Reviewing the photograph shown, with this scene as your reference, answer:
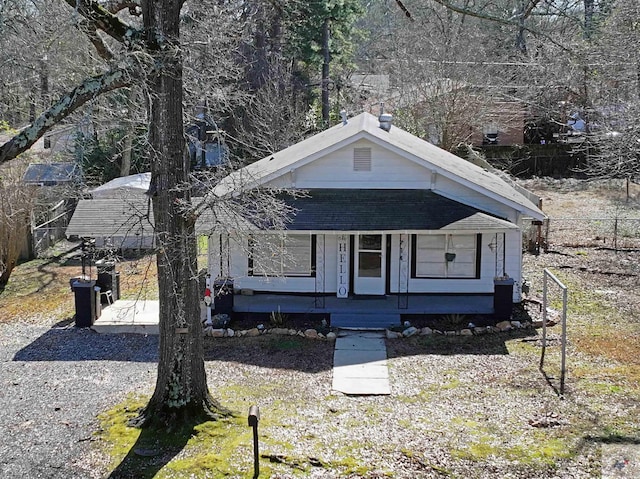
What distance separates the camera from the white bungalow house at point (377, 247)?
15906 mm

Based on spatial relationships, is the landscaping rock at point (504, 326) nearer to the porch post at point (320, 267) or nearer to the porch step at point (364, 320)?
the porch step at point (364, 320)

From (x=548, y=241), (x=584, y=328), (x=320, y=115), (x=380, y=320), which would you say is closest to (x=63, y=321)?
(x=380, y=320)

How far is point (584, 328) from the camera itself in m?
14.6

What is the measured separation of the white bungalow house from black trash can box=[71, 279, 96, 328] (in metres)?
2.84

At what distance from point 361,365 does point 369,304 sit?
3545 mm

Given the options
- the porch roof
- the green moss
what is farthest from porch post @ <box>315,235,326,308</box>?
the green moss

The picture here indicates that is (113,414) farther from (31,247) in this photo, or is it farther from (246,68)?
(246,68)

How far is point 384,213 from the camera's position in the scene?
15539 millimetres

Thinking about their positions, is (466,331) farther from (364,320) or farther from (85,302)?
(85,302)

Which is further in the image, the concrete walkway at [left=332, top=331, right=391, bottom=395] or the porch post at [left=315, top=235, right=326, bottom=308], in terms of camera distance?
the porch post at [left=315, top=235, right=326, bottom=308]

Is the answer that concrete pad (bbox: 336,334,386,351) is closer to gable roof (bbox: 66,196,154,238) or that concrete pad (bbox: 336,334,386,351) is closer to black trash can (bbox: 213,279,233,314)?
black trash can (bbox: 213,279,233,314)

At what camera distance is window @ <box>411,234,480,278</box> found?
643 inches

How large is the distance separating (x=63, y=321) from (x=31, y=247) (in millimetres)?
8052

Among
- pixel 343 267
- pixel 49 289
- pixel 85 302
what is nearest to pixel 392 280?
pixel 343 267
